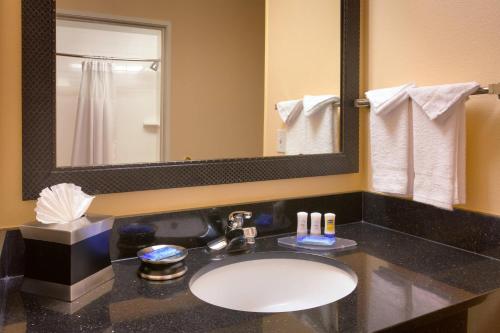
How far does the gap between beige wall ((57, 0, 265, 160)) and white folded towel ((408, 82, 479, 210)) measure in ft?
1.57

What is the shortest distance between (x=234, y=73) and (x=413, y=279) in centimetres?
75

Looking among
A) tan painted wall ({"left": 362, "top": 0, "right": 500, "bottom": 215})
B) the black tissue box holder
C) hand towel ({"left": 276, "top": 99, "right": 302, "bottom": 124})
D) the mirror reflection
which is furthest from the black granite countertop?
hand towel ({"left": 276, "top": 99, "right": 302, "bottom": 124})

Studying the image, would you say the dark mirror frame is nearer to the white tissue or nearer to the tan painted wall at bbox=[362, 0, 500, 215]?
the white tissue

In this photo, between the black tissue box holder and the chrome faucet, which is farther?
the chrome faucet

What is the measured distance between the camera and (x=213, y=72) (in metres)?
1.20

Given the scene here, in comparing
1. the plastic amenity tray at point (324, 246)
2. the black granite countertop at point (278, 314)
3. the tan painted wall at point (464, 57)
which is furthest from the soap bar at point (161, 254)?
the tan painted wall at point (464, 57)

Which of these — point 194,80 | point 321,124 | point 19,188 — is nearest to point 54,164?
point 19,188

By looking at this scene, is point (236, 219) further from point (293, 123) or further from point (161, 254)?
point (293, 123)

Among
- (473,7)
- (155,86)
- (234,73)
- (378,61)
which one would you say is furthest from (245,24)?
(473,7)

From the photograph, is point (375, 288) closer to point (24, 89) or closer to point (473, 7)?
point (473, 7)

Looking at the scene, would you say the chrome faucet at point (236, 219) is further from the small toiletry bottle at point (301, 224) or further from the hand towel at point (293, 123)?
the hand towel at point (293, 123)

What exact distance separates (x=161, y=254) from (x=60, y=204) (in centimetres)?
26

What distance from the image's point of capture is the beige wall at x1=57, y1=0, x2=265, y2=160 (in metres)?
1.14

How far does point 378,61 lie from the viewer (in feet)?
4.57
